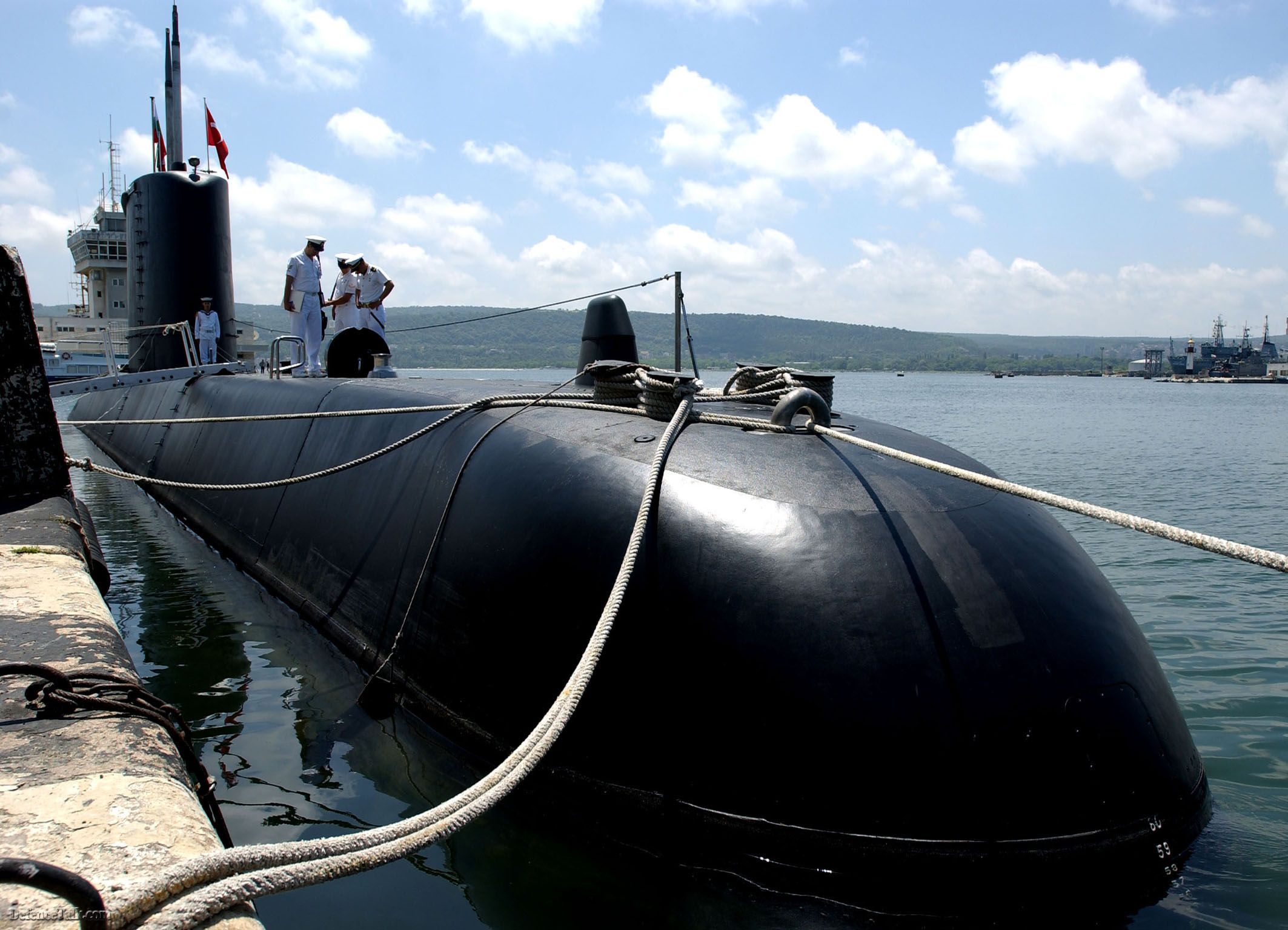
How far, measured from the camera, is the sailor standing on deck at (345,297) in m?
13.6

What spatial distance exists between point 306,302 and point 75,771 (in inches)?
492

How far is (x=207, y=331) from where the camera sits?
1762 centimetres

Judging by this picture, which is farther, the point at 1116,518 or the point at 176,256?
the point at 176,256

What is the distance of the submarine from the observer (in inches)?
132

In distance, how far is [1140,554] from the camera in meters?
10.9

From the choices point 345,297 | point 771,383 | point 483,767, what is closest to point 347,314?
point 345,297

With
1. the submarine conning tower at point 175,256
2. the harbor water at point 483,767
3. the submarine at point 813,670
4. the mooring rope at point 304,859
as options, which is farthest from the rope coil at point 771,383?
the submarine conning tower at point 175,256

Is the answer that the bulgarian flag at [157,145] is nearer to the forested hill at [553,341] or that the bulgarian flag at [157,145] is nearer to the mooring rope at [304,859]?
the mooring rope at [304,859]

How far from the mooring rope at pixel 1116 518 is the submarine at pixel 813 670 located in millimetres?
138

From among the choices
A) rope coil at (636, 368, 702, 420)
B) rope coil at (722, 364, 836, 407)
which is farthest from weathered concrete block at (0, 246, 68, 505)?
rope coil at (722, 364, 836, 407)

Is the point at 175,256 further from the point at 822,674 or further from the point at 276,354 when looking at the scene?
the point at 822,674

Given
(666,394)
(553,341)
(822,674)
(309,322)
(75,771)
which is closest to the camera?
(75,771)

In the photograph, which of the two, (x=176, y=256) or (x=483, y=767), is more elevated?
(x=176, y=256)

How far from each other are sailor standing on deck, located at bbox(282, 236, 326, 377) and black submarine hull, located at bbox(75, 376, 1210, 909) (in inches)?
404
